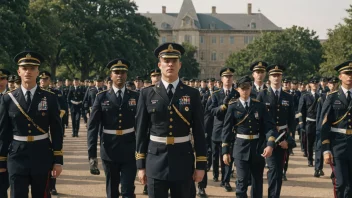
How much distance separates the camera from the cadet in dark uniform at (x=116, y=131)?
25.9 ft

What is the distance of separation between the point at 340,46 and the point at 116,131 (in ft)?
148

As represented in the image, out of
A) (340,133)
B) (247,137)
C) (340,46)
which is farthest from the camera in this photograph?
(340,46)

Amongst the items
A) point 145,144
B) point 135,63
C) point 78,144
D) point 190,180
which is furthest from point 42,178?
point 135,63

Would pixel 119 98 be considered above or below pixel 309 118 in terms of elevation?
above

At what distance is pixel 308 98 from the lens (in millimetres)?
14977

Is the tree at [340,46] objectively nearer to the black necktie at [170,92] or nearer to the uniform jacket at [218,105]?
the uniform jacket at [218,105]

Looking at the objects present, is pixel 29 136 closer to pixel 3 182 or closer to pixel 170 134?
pixel 3 182

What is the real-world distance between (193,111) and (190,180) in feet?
2.67

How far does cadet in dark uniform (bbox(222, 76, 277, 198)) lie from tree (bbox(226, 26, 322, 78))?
70.4 metres

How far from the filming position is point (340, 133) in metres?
7.97

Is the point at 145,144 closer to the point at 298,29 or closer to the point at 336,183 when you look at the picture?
the point at 336,183

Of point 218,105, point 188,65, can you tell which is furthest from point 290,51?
point 218,105

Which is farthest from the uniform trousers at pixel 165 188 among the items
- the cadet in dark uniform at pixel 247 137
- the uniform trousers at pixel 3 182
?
the uniform trousers at pixel 3 182

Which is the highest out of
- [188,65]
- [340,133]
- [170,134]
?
[188,65]
